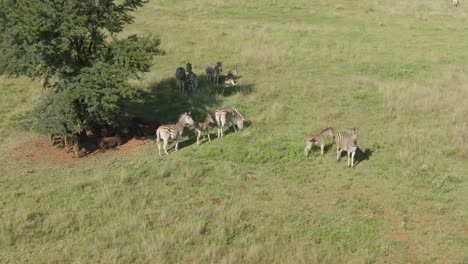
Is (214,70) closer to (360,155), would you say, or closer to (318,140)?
(318,140)

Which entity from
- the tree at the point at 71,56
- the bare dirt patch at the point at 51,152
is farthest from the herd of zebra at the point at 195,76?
the bare dirt patch at the point at 51,152

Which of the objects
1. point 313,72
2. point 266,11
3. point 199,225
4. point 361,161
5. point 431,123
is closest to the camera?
point 199,225

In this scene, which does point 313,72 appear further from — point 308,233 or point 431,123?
point 308,233

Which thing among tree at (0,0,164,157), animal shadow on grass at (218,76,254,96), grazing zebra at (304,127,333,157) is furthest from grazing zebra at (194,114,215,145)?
animal shadow on grass at (218,76,254,96)

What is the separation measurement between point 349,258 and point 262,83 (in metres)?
18.1

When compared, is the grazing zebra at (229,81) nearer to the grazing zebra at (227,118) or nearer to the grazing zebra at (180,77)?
the grazing zebra at (180,77)

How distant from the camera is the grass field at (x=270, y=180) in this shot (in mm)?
13688

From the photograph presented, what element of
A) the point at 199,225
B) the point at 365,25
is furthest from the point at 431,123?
the point at 365,25

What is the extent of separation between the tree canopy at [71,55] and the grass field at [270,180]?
81.3 inches

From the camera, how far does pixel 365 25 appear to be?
46969mm

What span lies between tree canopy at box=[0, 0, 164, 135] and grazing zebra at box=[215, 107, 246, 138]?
3977mm

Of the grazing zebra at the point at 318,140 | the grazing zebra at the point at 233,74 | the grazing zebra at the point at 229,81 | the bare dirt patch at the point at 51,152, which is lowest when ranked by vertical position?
the bare dirt patch at the point at 51,152

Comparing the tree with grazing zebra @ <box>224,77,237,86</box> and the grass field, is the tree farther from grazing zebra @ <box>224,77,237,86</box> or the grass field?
grazing zebra @ <box>224,77,237,86</box>

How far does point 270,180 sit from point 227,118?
15.7ft
